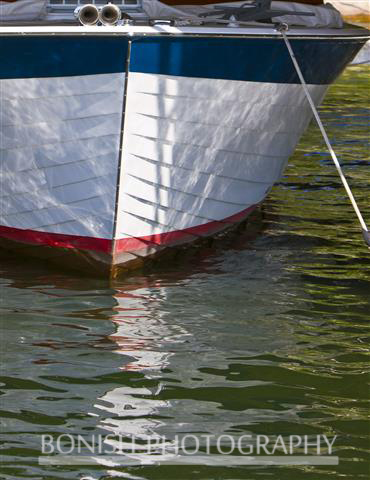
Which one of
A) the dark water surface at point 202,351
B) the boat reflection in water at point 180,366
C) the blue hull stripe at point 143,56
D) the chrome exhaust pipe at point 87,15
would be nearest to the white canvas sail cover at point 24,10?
the blue hull stripe at point 143,56

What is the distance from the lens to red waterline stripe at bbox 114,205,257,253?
7836mm

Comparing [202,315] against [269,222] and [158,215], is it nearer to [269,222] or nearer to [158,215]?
[158,215]

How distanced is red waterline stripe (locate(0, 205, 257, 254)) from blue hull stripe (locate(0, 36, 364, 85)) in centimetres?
122

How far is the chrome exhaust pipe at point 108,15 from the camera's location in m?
7.02

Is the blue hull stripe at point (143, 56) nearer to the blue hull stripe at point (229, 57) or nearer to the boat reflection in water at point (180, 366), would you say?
the blue hull stripe at point (229, 57)

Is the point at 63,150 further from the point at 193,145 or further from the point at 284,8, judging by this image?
the point at 284,8

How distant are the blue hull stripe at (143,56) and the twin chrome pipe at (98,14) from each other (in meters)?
0.10

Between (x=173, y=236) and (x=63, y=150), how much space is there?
1133 mm

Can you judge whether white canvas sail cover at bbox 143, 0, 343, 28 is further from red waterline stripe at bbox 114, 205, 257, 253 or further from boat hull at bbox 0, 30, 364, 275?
red waterline stripe at bbox 114, 205, 257, 253

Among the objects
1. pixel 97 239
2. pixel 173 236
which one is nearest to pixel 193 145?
pixel 173 236

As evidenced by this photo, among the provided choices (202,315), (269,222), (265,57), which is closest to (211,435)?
(202,315)

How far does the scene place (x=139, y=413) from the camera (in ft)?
18.4

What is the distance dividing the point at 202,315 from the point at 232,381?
1099mm

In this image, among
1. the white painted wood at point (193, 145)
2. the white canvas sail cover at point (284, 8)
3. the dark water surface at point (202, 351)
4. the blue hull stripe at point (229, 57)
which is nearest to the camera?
the dark water surface at point (202, 351)
